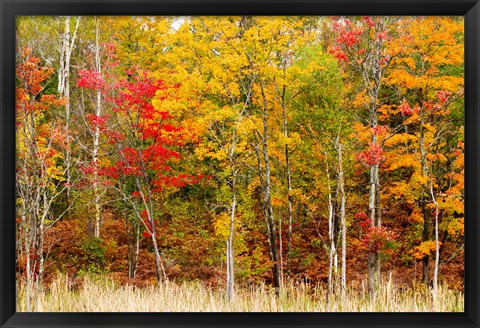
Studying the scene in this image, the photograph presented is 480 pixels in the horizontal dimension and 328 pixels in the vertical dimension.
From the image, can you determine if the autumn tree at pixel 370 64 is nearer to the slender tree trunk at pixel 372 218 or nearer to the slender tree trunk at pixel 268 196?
the slender tree trunk at pixel 372 218

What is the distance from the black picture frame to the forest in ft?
16.2

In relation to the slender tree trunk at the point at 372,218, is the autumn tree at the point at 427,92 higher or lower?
higher

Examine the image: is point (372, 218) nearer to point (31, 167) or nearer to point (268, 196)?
point (268, 196)

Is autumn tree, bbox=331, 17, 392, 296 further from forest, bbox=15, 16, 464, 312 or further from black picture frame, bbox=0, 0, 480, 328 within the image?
black picture frame, bbox=0, 0, 480, 328

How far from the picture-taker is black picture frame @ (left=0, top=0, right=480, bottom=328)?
3.05m

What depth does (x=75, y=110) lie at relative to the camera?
10.3m
